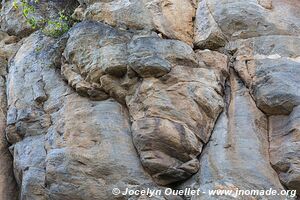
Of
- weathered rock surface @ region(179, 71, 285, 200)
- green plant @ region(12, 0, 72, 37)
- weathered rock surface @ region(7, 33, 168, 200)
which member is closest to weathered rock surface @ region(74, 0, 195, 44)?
green plant @ region(12, 0, 72, 37)

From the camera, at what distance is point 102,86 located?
9008mm

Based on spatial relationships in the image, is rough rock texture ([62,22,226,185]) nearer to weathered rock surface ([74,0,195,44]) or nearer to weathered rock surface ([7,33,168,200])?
weathered rock surface ([7,33,168,200])

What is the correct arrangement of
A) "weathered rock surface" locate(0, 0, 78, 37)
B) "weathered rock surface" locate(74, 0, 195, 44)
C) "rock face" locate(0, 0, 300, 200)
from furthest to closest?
1. "weathered rock surface" locate(0, 0, 78, 37)
2. "weathered rock surface" locate(74, 0, 195, 44)
3. "rock face" locate(0, 0, 300, 200)

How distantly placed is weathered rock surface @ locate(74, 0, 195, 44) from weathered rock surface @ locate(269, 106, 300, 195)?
2.99 metres

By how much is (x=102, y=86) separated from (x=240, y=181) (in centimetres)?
339

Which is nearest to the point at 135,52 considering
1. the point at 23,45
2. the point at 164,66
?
the point at 164,66

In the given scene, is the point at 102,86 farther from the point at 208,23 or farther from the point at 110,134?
the point at 208,23

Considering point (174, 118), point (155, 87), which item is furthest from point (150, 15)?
point (174, 118)

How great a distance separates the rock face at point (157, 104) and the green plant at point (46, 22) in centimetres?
33

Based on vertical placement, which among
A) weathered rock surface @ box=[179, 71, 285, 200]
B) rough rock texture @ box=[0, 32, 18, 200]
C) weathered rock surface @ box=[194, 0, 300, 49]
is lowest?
rough rock texture @ box=[0, 32, 18, 200]

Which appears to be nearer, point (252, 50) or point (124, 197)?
point (124, 197)

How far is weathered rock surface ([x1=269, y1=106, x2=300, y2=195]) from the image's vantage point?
24.6ft

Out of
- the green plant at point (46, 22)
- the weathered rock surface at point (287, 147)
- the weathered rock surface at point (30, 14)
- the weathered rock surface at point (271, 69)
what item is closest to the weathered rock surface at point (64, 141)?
the green plant at point (46, 22)

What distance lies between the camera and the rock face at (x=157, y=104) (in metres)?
7.83
